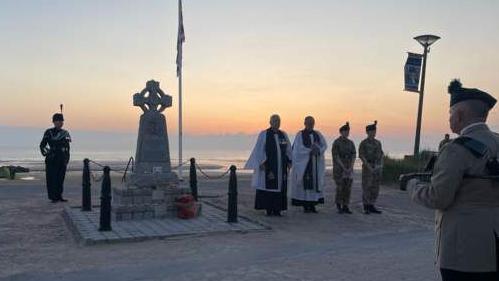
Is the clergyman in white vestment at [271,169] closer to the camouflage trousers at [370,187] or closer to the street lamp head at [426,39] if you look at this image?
the camouflage trousers at [370,187]

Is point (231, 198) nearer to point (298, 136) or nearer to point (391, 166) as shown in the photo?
point (298, 136)

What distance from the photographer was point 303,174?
12.0m

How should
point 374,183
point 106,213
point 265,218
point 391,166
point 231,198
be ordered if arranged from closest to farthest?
point 106,213 < point 231,198 < point 265,218 < point 374,183 < point 391,166

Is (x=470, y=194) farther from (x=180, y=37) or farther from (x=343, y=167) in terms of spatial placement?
(x=180, y=37)

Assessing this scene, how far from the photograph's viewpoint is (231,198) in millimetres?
10039

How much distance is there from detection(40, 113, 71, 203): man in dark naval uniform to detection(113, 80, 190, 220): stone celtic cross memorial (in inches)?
126

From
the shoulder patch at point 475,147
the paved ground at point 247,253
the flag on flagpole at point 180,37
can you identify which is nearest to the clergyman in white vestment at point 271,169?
the paved ground at point 247,253

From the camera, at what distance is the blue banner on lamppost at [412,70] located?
61.2ft

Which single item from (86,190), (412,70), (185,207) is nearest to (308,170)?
(185,207)

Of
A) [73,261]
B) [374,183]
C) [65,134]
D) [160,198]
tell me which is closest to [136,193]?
[160,198]

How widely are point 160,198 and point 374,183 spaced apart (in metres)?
4.43

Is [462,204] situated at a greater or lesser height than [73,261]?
greater

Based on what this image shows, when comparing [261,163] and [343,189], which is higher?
[261,163]

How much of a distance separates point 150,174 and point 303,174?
3.20m
